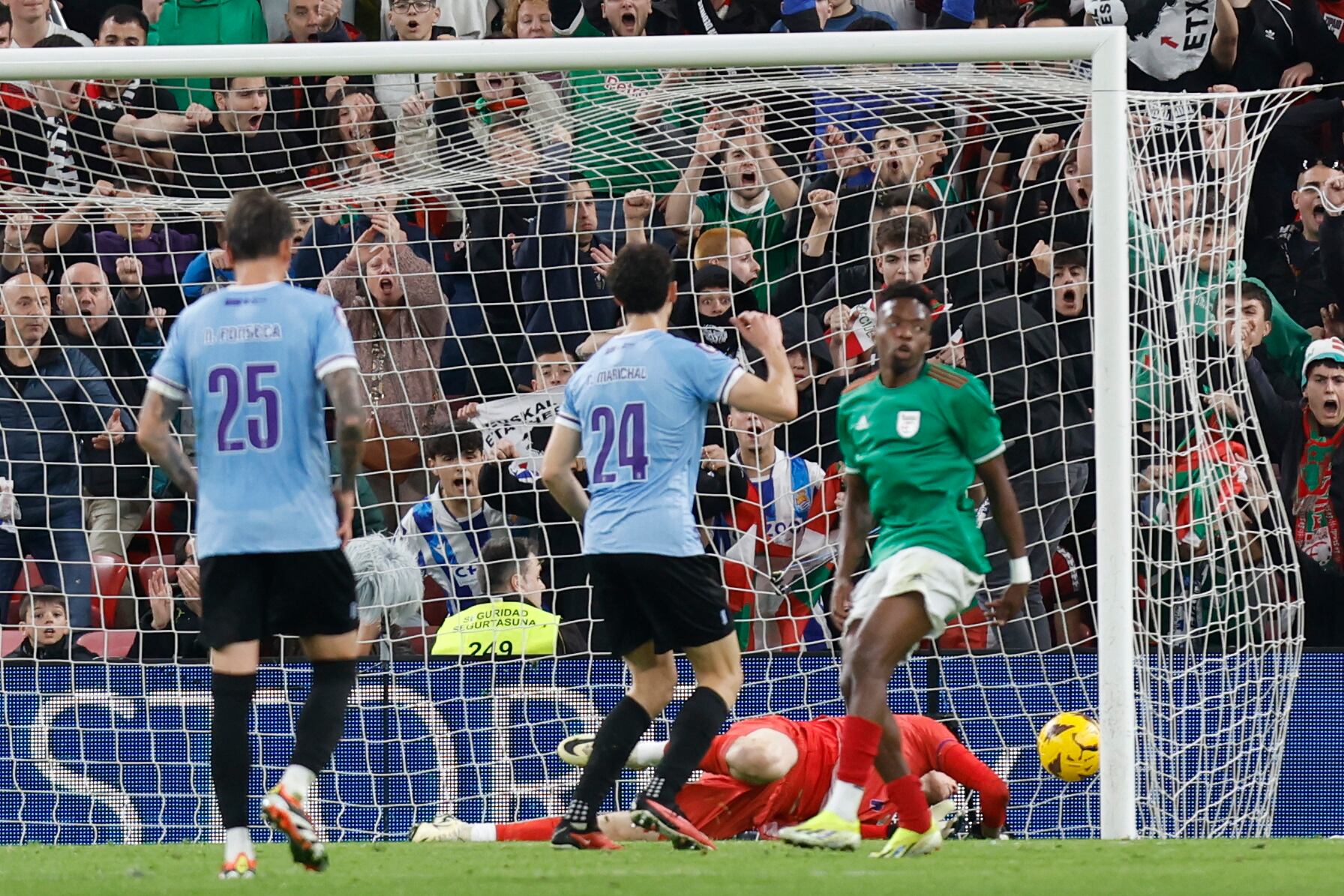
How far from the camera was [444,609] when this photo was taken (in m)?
9.52

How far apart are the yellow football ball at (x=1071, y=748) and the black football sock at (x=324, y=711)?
3.67 meters

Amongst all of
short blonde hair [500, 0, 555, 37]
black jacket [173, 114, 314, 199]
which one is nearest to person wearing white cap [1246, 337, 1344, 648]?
short blonde hair [500, 0, 555, 37]

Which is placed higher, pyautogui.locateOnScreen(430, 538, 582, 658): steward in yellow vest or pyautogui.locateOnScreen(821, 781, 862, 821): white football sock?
pyautogui.locateOnScreen(821, 781, 862, 821): white football sock

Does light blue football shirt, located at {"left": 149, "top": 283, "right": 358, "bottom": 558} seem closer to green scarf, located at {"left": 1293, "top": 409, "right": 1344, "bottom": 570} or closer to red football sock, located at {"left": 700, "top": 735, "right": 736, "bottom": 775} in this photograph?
red football sock, located at {"left": 700, "top": 735, "right": 736, "bottom": 775}

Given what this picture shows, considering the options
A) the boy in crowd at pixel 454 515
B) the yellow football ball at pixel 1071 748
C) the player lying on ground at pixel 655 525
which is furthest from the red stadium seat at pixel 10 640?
the yellow football ball at pixel 1071 748

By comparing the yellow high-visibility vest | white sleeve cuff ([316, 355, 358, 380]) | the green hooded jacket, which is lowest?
the yellow high-visibility vest

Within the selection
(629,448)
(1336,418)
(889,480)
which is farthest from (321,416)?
(1336,418)

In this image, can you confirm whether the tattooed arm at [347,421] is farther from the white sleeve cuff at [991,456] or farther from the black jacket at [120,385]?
the black jacket at [120,385]

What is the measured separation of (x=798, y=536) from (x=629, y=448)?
2855 mm

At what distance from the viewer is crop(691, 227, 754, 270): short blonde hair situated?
9.33m

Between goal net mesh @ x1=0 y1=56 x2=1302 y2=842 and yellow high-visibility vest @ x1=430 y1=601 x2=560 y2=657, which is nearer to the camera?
goal net mesh @ x1=0 y1=56 x2=1302 y2=842

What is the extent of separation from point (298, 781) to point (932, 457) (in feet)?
7.47

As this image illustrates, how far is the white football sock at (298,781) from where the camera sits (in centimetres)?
526

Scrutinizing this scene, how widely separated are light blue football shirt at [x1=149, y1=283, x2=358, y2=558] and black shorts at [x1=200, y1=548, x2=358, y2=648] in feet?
0.15
